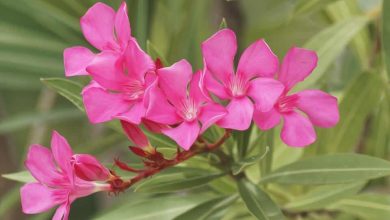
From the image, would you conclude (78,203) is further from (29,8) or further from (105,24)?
(105,24)

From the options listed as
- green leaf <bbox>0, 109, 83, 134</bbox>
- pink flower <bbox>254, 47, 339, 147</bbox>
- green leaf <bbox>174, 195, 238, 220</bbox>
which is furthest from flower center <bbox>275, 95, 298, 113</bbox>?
green leaf <bbox>0, 109, 83, 134</bbox>

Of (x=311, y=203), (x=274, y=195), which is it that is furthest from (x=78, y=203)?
(x=311, y=203)

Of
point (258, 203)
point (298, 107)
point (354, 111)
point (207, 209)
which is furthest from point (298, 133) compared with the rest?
point (354, 111)

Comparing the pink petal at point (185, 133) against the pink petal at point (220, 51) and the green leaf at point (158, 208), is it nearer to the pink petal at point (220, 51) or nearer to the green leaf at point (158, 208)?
the pink petal at point (220, 51)

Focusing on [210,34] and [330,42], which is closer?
[330,42]

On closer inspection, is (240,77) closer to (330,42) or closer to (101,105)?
(101,105)

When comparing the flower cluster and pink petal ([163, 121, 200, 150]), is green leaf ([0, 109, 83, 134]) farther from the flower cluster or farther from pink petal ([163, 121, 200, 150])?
pink petal ([163, 121, 200, 150])

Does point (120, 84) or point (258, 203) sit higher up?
point (120, 84)

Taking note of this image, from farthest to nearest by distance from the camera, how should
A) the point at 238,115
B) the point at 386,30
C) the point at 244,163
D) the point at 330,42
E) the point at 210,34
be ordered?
the point at 210,34 < the point at 330,42 < the point at 386,30 < the point at 244,163 < the point at 238,115
